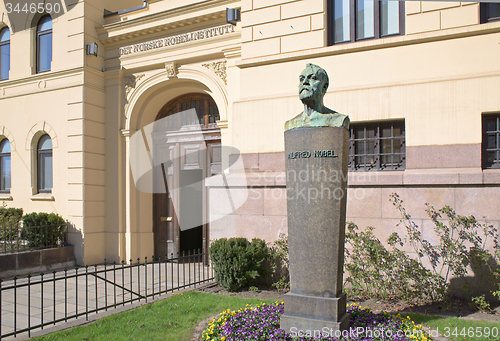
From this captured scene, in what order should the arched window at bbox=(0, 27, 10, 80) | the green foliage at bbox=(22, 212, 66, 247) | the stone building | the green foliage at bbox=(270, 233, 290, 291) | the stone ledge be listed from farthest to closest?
the arched window at bbox=(0, 27, 10, 80), the green foliage at bbox=(22, 212, 66, 247), the green foliage at bbox=(270, 233, 290, 291), the stone building, the stone ledge

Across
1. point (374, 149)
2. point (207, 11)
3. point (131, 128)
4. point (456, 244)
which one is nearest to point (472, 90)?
point (374, 149)

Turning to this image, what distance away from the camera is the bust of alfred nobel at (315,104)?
4613 mm

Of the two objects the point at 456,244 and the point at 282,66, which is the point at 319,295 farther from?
the point at 282,66

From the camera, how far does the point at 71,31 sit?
1130 cm

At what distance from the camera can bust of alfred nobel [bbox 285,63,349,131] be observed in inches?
182

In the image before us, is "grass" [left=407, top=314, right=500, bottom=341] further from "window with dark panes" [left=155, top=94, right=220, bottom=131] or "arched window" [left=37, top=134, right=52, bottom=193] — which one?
"arched window" [left=37, top=134, right=52, bottom=193]

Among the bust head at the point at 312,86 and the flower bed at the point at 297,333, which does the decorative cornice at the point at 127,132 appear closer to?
the flower bed at the point at 297,333

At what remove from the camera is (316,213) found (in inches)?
181

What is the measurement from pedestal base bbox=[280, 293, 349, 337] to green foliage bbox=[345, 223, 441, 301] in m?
2.32

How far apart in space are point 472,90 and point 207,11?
6263 mm

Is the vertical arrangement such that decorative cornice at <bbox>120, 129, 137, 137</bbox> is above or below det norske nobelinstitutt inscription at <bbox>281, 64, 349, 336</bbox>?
above

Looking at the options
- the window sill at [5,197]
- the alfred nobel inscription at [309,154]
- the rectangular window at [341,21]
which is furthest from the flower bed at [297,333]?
the window sill at [5,197]

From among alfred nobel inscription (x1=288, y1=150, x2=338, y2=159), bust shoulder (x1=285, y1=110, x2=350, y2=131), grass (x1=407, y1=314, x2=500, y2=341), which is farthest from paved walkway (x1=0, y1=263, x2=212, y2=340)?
grass (x1=407, y1=314, x2=500, y2=341)

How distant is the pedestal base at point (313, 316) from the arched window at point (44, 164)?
9.68 meters
